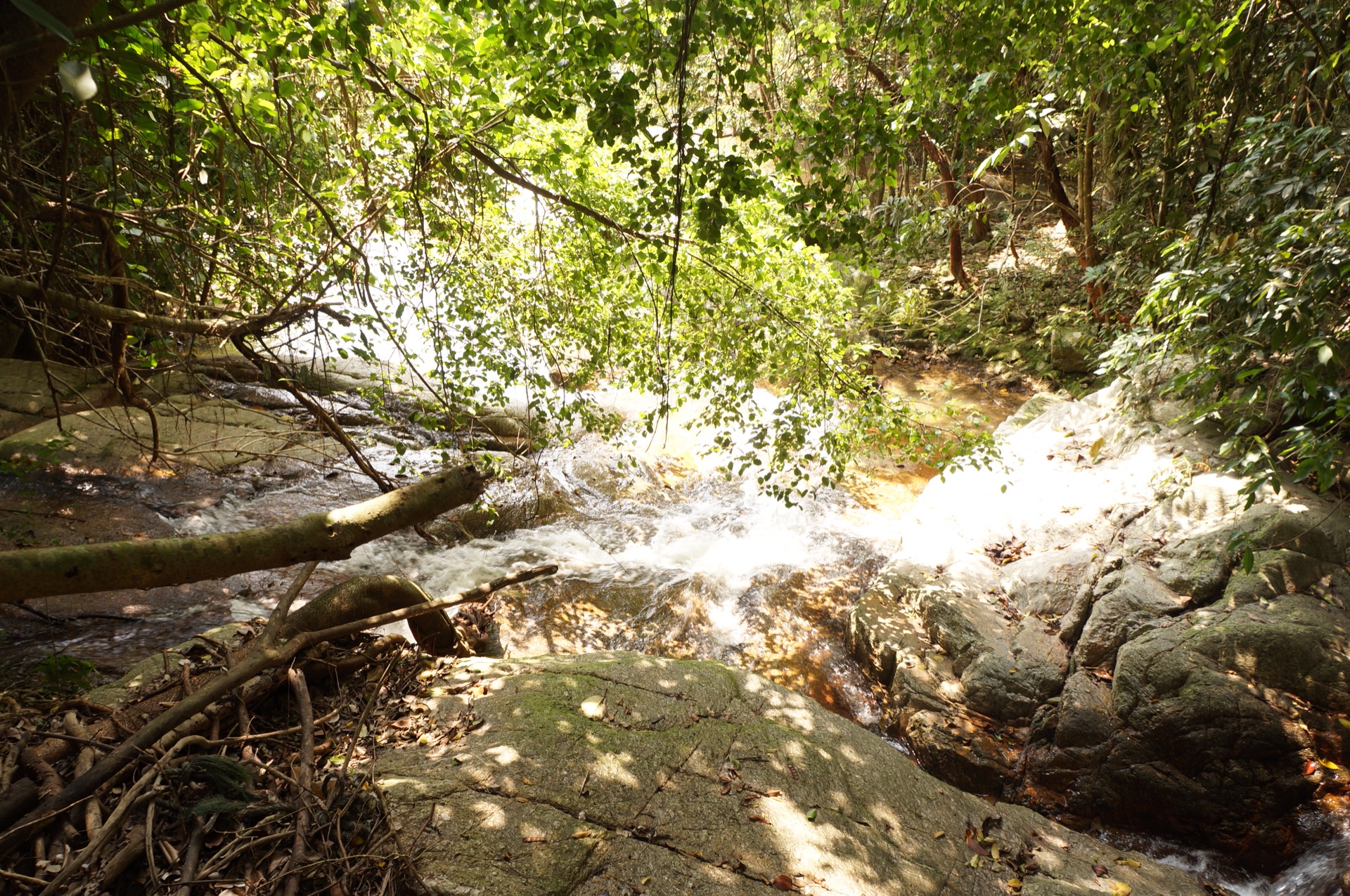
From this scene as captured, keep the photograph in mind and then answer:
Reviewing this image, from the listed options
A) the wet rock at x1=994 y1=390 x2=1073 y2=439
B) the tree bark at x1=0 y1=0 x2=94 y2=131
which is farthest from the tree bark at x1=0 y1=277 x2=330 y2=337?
the wet rock at x1=994 y1=390 x2=1073 y2=439

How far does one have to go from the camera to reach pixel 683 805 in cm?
304

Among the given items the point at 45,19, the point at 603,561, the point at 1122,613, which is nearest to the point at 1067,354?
the point at 1122,613

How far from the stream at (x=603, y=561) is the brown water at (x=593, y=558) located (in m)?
0.02

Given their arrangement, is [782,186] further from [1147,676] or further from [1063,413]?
[1063,413]

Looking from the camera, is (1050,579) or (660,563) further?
(660,563)

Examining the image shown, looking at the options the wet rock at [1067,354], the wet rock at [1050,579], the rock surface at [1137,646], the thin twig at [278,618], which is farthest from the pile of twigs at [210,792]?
the wet rock at [1067,354]

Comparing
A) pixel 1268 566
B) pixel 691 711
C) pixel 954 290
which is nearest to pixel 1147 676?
pixel 1268 566

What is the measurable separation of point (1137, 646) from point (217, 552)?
18.6 feet

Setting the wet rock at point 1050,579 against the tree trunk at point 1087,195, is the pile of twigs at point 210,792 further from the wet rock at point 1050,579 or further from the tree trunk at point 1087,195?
the tree trunk at point 1087,195

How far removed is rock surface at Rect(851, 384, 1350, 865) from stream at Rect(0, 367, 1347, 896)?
37cm

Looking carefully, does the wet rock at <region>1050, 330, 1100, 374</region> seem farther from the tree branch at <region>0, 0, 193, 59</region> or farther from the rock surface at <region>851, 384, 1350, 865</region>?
the tree branch at <region>0, 0, 193, 59</region>

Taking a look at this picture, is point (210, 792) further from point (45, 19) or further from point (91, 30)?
point (45, 19)

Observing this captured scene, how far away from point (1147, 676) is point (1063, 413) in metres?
3.93

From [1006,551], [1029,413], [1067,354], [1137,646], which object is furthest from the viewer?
[1067,354]
